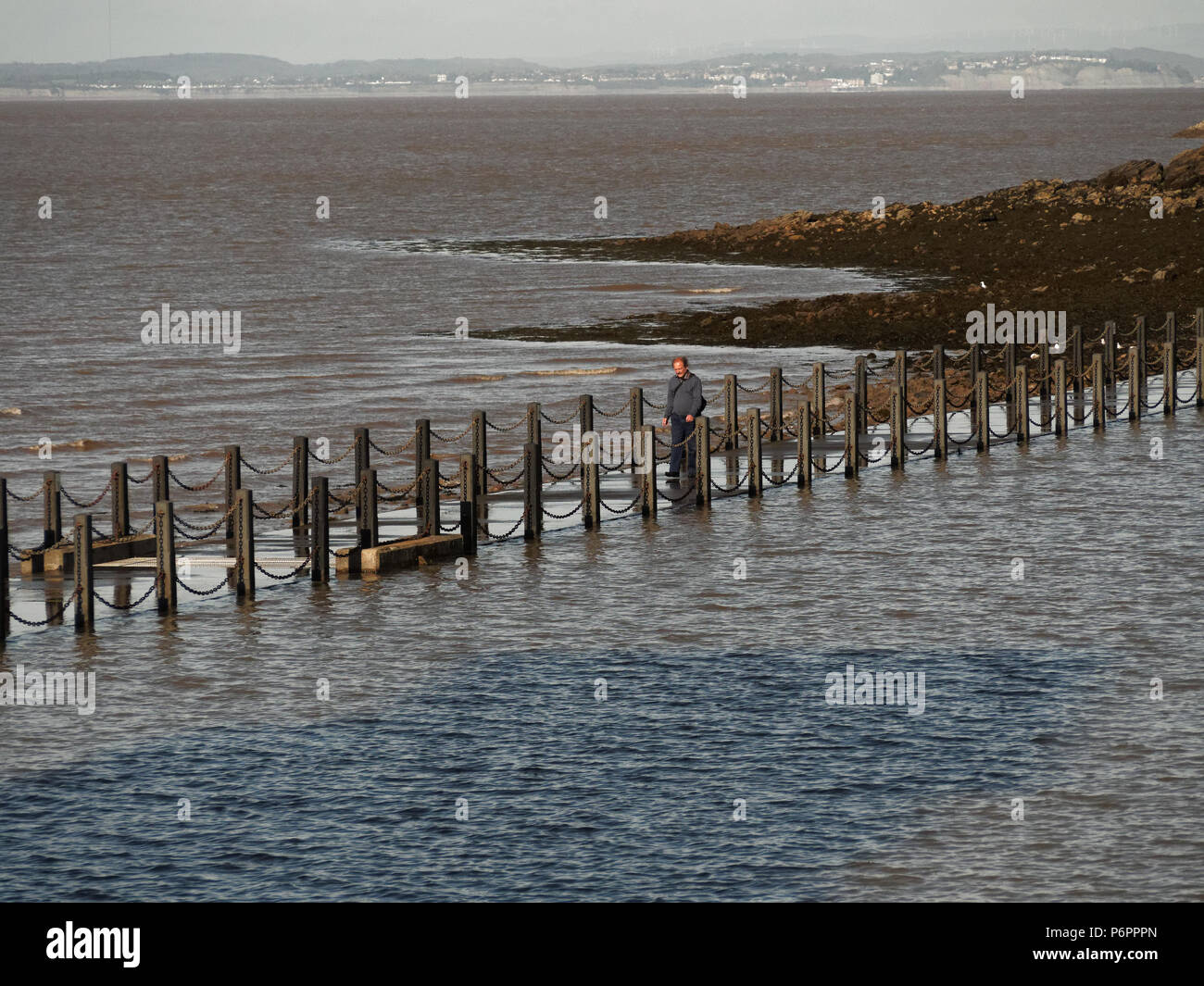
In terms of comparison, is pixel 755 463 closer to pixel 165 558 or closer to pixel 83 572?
pixel 165 558

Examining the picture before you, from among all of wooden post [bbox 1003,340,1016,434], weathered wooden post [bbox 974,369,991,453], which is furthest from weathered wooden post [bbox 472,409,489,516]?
wooden post [bbox 1003,340,1016,434]

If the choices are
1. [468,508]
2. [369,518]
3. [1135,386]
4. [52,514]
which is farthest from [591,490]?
[1135,386]

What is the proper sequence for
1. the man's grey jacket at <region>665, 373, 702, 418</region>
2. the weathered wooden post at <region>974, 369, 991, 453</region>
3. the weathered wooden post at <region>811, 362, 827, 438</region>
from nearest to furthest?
the man's grey jacket at <region>665, 373, 702, 418</region>
the weathered wooden post at <region>974, 369, 991, 453</region>
the weathered wooden post at <region>811, 362, 827, 438</region>

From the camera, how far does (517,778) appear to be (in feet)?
44.4

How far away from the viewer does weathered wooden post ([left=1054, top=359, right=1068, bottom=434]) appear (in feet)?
96.0

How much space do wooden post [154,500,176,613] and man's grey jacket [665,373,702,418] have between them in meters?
8.91

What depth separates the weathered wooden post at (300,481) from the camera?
22859mm

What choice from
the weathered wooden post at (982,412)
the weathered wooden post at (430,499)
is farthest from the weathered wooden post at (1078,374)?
the weathered wooden post at (430,499)

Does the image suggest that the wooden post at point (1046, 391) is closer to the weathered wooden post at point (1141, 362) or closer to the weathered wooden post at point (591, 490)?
the weathered wooden post at point (1141, 362)

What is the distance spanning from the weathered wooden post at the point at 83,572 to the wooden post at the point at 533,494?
222 inches

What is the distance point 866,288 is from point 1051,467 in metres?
29.5

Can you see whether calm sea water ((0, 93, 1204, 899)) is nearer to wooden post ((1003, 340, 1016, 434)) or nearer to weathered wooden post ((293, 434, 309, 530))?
wooden post ((1003, 340, 1016, 434))

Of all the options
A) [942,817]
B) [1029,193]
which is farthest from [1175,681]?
[1029,193]

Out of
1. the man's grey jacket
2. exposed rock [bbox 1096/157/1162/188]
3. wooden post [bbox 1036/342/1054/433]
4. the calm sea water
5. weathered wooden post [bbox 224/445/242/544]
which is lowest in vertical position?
the calm sea water
